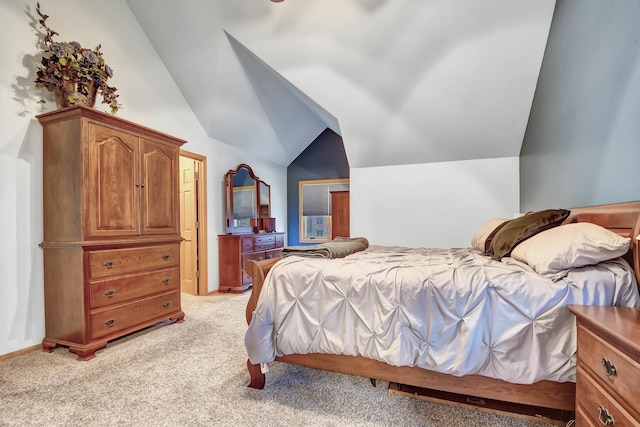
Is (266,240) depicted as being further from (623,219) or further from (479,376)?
(623,219)

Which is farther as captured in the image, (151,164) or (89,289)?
(151,164)

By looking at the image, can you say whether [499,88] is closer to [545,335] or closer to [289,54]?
[289,54]

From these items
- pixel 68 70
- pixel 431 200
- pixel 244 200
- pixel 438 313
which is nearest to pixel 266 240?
pixel 244 200

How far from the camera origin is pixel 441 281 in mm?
1439

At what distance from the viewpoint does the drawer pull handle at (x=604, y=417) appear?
35.7 inches

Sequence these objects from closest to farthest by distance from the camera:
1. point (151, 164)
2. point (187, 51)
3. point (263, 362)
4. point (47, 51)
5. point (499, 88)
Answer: point (263, 362) → point (47, 51) → point (151, 164) → point (499, 88) → point (187, 51)

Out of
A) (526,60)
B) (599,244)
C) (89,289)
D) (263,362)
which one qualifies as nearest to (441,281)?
(599,244)

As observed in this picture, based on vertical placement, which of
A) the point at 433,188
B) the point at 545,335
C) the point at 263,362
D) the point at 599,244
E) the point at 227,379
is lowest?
the point at 227,379

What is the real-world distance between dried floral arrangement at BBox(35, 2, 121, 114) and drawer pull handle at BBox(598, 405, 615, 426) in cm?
345

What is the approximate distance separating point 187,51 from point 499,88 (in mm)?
3459

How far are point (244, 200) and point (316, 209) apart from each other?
1.85 metres

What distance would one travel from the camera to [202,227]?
4.06m

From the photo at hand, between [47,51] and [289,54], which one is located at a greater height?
[289,54]

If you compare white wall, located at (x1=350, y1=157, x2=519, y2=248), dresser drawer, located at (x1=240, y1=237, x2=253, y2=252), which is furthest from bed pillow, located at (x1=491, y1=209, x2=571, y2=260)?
dresser drawer, located at (x1=240, y1=237, x2=253, y2=252)
